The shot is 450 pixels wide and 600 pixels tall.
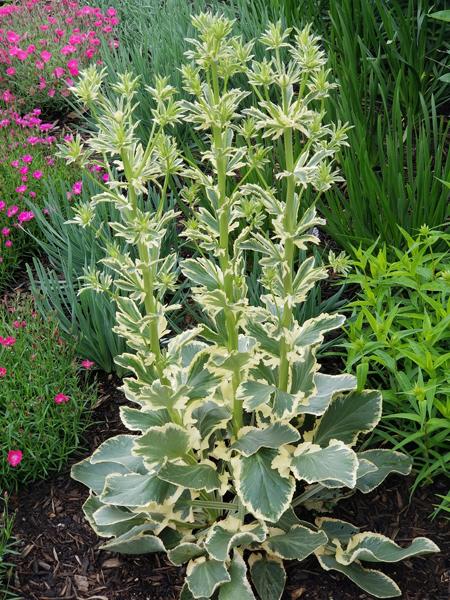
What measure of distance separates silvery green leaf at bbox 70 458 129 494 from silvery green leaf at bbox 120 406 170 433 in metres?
0.30

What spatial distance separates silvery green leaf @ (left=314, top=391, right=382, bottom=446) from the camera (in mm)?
2143

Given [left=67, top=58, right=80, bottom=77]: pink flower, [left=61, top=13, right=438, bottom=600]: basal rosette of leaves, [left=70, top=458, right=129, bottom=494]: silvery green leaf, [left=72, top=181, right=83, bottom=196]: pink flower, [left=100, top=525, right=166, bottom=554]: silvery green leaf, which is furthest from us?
[left=67, top=58, right=80, bottom=77]: pink flower

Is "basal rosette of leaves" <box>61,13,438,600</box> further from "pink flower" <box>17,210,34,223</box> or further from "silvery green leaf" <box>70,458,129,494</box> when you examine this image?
"pink flower" <box>17,210,34,223</box>

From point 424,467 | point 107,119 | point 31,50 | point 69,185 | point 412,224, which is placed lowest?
point 424,467

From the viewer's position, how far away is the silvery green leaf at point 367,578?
1.99 m

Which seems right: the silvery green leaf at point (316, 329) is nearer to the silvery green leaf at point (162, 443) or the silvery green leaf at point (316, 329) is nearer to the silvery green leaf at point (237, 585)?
the silvery green leaf at point (162, 443)

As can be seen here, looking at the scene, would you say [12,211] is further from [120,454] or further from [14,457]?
[120,454]

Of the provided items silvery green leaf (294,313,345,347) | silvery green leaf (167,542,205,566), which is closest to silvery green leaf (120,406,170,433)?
silvery green leaf (167,542,205,566)

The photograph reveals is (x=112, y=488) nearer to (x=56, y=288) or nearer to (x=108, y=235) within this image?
(x=56, y=288)

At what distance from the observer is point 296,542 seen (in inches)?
79.0

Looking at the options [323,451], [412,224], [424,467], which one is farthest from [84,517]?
[412,224]

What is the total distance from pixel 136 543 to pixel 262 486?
42cm

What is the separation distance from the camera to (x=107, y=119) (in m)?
1.68

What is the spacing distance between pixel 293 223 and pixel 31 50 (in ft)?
11.6
